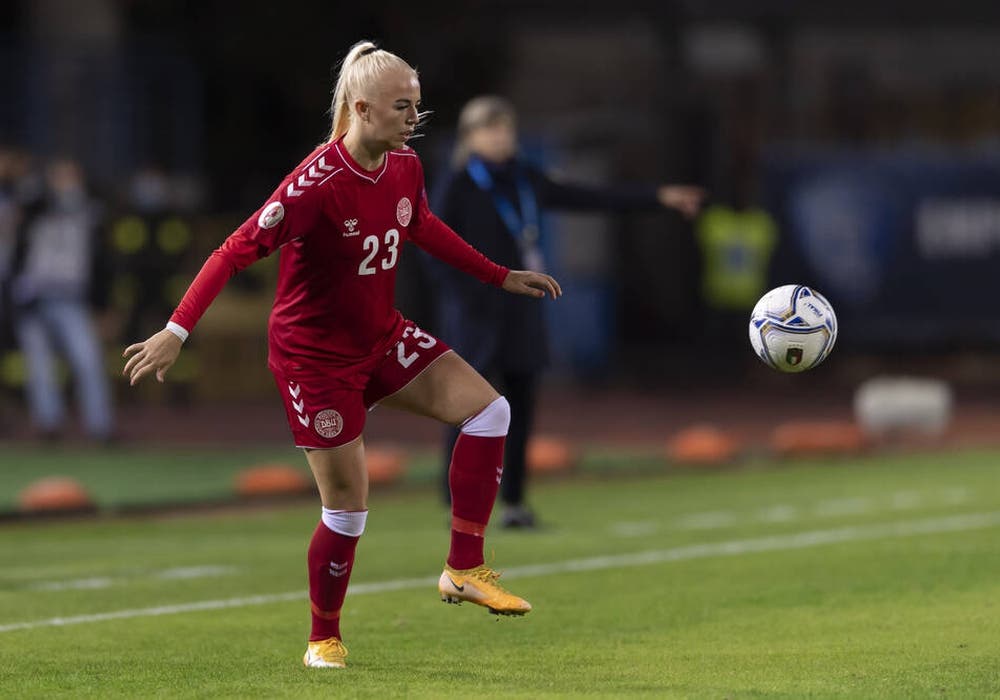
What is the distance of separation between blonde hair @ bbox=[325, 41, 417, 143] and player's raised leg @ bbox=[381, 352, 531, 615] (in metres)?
0.91

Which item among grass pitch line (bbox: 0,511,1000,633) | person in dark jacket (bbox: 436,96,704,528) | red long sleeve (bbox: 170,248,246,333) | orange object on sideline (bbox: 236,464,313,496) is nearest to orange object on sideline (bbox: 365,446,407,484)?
orange object on sideline (bbox: 236,464,313,496)

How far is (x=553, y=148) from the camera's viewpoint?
24141 millimetres

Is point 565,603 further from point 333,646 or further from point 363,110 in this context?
point 363,110

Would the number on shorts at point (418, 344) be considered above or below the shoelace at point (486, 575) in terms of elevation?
above

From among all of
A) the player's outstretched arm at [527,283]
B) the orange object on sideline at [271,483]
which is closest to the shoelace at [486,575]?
the player's outstretched arm at [527,283]

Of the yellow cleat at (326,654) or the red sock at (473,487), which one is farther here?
the red sock at (473,487)

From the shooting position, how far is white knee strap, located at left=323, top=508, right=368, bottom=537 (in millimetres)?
7281

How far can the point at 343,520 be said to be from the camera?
729 cm

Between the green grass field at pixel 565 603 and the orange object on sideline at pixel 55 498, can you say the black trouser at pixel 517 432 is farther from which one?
the orange object on sideline at pixel 55 498

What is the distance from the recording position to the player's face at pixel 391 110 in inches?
281

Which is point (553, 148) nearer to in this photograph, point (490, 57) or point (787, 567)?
point (490, 57)

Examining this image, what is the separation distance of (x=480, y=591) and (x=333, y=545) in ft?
1.78

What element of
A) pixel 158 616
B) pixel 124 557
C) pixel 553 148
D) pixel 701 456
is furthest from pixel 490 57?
pixel 158 616

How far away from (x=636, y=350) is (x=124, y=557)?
1477 centimetres
